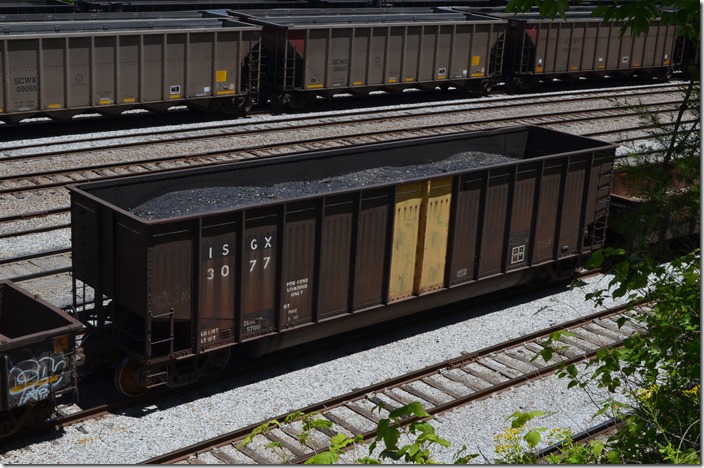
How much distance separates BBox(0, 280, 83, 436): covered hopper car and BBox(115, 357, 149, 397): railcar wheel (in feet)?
2.19

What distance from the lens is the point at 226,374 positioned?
13.0 metres

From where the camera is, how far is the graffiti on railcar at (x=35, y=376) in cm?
1066

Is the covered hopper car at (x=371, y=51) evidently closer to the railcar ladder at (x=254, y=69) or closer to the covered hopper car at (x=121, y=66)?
the railcar ladder at (x=254, y=69)

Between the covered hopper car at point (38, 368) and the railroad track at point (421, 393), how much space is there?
142 centimetres

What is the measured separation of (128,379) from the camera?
1217cm

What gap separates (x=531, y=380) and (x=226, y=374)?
4.26 metres

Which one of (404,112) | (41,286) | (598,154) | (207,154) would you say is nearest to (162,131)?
Answer: (207,154)

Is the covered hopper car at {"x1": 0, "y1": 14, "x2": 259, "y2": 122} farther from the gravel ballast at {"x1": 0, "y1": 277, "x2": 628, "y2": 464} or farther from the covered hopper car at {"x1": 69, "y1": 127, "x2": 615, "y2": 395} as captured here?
the gravel ballast at {"x1": 0, "y1": 277, "x2": 628, "y2": 464}

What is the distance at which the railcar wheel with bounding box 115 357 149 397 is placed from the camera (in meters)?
12.0

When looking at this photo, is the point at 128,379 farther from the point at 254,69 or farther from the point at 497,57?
the point at 497,57

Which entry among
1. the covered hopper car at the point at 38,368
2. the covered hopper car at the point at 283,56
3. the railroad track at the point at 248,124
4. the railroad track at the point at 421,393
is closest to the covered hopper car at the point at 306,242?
the covered hopper car at the point at 38,368

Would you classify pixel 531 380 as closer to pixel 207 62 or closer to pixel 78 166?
pixel 78 166

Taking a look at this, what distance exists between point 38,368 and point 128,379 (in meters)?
1.54

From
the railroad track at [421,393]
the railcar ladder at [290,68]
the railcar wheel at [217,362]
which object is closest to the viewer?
the railroad track at [421,393]
